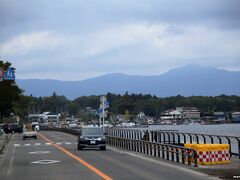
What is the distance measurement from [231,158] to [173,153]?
8.94 feet

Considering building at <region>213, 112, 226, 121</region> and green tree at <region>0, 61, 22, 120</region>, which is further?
building at <region>213, 112, 226, 121</region>

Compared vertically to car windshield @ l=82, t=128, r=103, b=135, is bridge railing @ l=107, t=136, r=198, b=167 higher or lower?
lower

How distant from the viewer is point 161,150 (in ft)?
96.8

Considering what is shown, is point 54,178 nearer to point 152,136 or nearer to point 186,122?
point 152,136

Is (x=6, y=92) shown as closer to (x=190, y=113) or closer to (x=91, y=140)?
(x=91, y=140)

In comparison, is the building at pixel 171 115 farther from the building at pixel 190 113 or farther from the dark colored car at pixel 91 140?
the dark colored car at pixel 91 140

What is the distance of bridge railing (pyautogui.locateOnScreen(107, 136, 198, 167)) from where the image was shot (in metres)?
23.5

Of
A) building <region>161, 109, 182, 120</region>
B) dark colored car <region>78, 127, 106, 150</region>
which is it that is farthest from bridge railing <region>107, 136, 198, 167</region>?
building <region>161, 109, 182, 120</region>

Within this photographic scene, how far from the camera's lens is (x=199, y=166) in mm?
22359

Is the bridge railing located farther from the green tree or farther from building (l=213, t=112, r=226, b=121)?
building (l=213, t=112, r=226, b=121)

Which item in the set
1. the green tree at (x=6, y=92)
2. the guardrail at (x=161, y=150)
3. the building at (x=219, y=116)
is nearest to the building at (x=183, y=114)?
the building at (x=219, y=116)

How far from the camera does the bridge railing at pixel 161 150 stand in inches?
927

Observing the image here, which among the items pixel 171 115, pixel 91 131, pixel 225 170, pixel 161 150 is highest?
pixel 171 115

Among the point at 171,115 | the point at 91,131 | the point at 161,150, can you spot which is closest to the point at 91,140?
the point at 91,131
